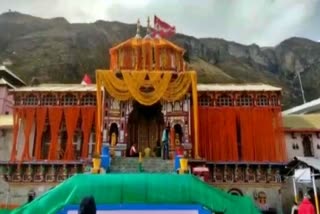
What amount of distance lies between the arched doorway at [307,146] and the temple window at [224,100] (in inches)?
266

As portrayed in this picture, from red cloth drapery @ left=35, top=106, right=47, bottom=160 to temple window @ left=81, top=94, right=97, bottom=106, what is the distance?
2.79 m

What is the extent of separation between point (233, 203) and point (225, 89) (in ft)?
63.0

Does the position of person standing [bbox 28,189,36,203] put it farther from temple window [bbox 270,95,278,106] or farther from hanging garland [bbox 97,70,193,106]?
temple window [bbox 270,95,278,106]

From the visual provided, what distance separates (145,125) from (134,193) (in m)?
19.1

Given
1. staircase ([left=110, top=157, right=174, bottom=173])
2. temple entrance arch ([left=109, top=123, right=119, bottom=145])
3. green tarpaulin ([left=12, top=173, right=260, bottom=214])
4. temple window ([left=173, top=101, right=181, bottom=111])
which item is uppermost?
temple window ([left=173, top=101, right=181, bottom=111])

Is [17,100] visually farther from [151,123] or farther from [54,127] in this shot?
[151,123]

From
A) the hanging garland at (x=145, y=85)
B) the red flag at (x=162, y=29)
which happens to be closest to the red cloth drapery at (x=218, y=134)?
the hanging garland at (x=145, y=85)

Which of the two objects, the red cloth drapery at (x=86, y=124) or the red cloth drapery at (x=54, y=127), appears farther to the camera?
the red cloth drapery at (x=86, y=124)

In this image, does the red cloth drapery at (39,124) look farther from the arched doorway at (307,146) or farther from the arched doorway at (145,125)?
the arched doorway at (307,146)

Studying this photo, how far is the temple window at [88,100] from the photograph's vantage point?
2852cm

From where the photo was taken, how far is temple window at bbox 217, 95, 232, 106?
28.4m

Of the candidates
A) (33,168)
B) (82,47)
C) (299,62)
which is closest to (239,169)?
(33,168)

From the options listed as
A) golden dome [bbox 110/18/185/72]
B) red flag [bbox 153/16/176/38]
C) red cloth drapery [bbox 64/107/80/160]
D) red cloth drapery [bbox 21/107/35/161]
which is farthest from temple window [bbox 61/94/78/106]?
red flag [bbox 153/16/176/38]

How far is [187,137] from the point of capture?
26.4 metres
